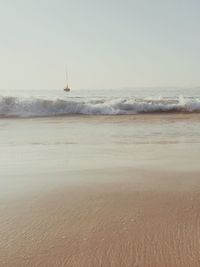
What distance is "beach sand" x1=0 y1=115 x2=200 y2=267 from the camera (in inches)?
108

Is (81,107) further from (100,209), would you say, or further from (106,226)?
(106,226)

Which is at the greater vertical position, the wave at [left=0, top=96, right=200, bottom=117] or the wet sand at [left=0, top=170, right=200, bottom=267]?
the wet sand at [left=0, top=170, right=200, bottom=267]

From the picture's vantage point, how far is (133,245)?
2.86m

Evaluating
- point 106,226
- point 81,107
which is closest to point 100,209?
point 106,226

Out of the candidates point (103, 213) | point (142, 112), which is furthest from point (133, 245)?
point (142, 112)

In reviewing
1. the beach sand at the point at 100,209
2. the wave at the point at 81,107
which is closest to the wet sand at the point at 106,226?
the beach sand at the point at 100,209

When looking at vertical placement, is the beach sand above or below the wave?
above

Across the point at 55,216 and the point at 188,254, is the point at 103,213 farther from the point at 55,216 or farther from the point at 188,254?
the point at 188,254

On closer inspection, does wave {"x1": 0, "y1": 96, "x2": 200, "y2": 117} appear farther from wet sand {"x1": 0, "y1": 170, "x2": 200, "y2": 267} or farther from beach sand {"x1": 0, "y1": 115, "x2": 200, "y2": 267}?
wet sand {"x1": 0, "y1": 170, "x2": 200, "y2": 267}

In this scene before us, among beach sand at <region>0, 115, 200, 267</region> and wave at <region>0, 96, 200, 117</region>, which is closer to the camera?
beach sand at <region>0, 115, 200, 267</region>

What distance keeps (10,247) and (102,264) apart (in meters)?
0.72

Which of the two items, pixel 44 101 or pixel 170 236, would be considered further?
pixel 44 101

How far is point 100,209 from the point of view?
143 inches

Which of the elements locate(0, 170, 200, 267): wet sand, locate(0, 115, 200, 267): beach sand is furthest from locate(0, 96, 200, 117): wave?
locate(0, 170, 200, 267): wet sand
